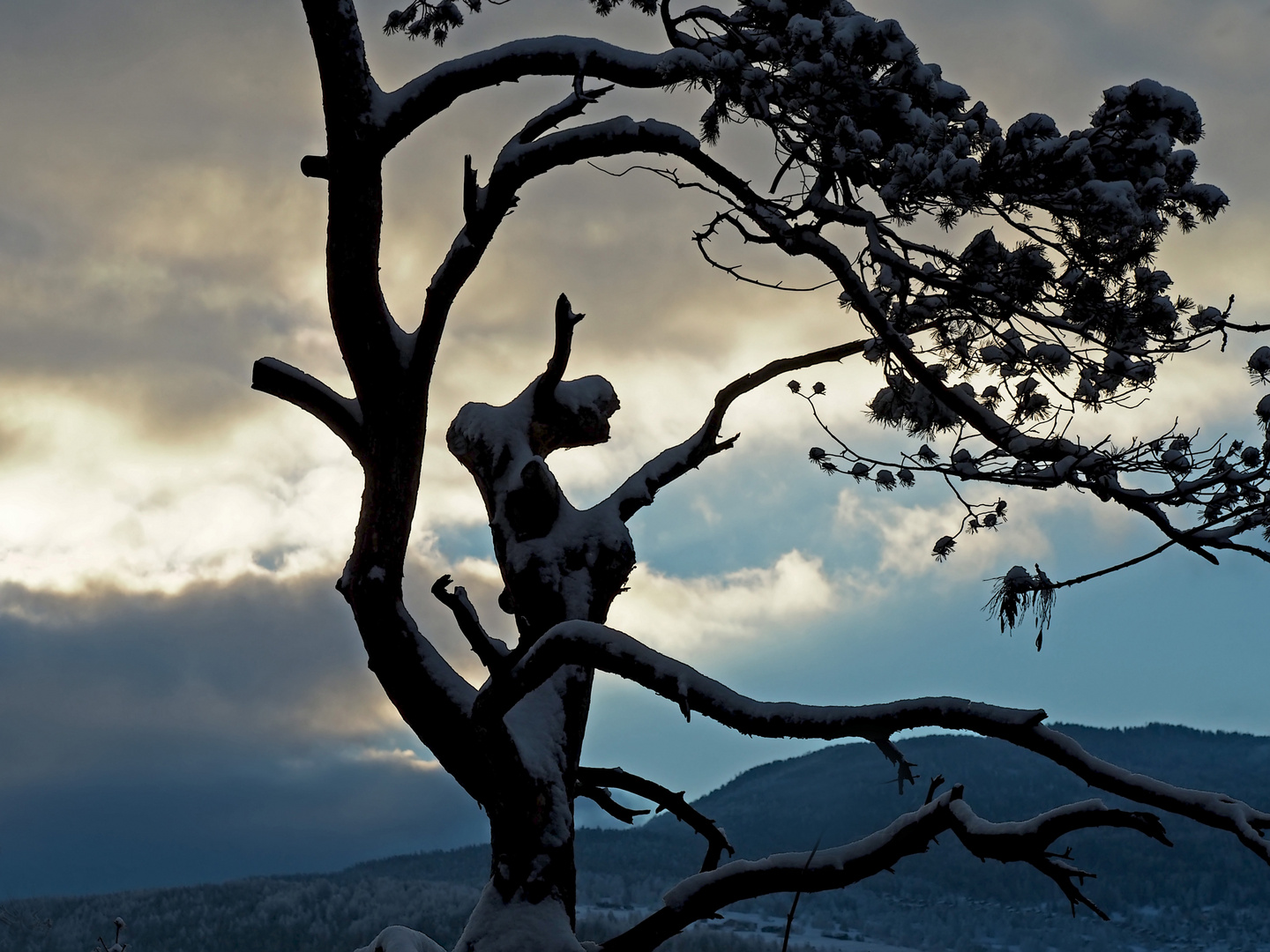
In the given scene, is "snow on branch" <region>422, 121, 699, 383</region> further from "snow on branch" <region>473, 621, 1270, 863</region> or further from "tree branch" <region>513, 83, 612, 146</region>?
"snow on branch" <region>473, 621, 1270, 863</region>

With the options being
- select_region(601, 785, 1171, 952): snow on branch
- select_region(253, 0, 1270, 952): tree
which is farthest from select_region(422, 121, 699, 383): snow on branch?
select_region(601, 785, 1171, 952): snow on branch

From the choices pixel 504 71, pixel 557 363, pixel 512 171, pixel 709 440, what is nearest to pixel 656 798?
pixel 709 440

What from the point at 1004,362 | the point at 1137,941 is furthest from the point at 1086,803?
the point at 1137,941

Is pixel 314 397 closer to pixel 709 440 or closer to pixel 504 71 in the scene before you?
pixel 504 71

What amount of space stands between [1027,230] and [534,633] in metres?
3.20

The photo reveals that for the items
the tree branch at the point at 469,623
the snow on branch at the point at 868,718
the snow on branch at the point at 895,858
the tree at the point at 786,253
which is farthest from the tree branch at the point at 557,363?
the snow on branch at the point at 895,858

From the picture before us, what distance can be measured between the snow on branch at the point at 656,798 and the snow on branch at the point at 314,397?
2.53m

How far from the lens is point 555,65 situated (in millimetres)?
5258

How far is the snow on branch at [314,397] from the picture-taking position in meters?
5.04

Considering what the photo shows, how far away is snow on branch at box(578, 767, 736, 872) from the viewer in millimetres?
6314

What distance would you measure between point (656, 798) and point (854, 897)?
110034 millimetres

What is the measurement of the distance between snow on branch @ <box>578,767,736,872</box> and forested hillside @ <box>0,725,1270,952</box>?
5667 cm

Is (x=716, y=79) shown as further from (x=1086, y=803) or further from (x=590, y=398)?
(x=1086, y=803)

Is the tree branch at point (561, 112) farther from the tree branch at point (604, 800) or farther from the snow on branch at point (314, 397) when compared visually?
the tree branch at point (604, 800)
